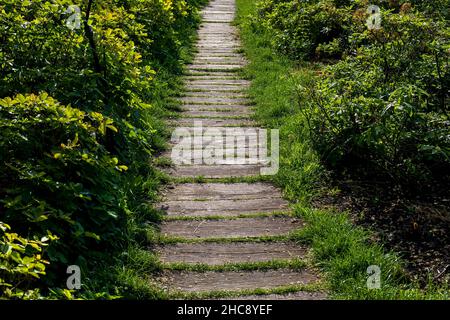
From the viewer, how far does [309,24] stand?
34.3ft

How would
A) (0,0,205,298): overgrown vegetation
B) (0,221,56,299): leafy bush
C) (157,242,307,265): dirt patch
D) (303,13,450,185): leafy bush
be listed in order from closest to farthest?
1. (0,221,56,299): leafy bush
2. (0,0,205,298): overgrown vegetation
3. (157,242,307,265): dirt patch
4. (303,13,450,185): leafy bush

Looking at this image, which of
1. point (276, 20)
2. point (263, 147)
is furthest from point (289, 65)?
point (263, 147)

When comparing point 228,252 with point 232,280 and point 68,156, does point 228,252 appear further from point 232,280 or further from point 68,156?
point 68,156

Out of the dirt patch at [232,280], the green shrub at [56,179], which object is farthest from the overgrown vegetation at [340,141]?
the green shrub at [56,179]

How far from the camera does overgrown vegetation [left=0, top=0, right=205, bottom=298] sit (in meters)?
3.84

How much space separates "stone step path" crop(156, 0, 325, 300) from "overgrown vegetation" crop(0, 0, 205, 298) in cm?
29

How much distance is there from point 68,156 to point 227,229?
1.64 metres

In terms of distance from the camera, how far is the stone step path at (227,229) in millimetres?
4320

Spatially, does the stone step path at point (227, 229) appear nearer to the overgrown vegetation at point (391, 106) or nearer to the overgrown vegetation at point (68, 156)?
the overgrown vegetation at point (68, 156)

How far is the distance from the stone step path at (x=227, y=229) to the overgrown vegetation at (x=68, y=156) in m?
0.29

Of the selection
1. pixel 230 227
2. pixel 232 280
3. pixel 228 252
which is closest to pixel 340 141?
pixel 230 227

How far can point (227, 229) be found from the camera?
5113 mm

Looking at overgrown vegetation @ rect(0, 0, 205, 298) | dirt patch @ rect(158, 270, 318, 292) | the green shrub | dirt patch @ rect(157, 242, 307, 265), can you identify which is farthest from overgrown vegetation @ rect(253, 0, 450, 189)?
the green shrub

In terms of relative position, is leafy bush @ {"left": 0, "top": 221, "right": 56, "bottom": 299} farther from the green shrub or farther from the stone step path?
the stone step path
